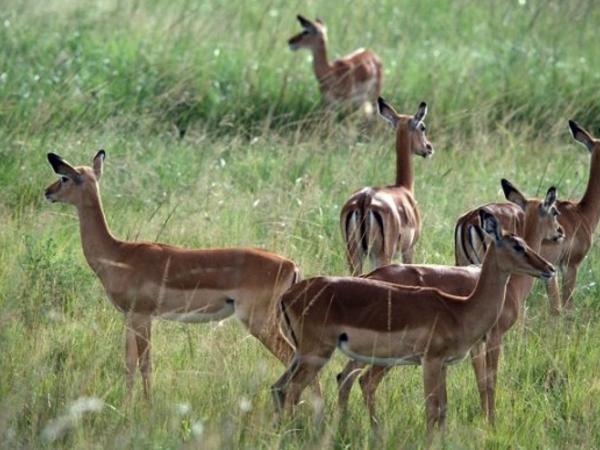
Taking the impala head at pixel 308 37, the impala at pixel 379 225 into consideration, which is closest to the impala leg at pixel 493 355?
the impala at pixel 379 225

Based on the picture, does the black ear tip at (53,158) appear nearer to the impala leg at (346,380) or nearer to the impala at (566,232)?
the impala leg at (346,380)

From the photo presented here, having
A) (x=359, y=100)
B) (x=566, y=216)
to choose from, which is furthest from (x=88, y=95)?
(x=566, y=216)

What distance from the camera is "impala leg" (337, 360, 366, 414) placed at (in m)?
6.34

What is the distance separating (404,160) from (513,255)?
2654mm

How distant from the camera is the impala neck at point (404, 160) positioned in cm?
876

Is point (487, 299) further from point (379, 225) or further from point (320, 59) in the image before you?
point (320, 59)

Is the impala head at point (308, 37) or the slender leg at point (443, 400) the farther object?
the impala head at point (308, 37)

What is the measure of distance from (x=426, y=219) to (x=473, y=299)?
9.30 ft

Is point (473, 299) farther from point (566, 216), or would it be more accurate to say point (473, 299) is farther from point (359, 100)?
point (359, 100)

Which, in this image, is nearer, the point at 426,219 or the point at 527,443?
the point at 527,443

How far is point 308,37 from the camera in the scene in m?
13.2

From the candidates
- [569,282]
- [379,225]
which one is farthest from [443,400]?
[569,282]

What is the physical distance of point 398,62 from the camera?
13.4 meters

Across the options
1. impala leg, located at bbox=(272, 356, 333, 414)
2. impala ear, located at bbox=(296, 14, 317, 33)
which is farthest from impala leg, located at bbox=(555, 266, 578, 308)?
impala ear, located at bbox=(296, 14, 317, 33)
